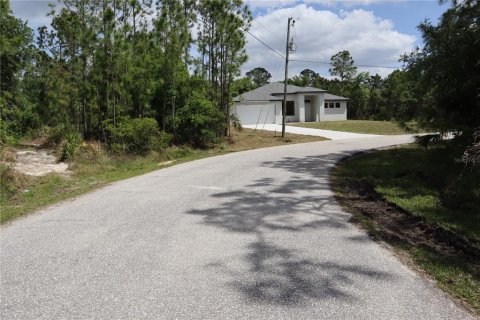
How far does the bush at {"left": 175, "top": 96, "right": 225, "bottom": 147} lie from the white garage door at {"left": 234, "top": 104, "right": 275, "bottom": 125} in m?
14.8

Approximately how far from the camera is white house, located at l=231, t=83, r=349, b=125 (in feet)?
121

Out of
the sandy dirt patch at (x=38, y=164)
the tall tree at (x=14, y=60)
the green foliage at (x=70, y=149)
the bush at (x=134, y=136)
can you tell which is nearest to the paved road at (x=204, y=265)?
the sandy dirt patch at (x=38, y=164)

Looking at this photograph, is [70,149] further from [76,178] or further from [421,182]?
[421,182]

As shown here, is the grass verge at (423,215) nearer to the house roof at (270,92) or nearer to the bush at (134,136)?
the bush at (134,136)

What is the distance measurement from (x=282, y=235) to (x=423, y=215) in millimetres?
2904

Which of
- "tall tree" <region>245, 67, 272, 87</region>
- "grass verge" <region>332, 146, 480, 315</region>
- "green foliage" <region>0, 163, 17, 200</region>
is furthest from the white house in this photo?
"tall tree" <region>245, 67, 272, 87</region>

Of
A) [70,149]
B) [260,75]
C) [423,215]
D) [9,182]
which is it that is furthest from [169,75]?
[260,75]

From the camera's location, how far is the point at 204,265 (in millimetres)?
4656

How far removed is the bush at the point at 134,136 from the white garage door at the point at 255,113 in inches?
753

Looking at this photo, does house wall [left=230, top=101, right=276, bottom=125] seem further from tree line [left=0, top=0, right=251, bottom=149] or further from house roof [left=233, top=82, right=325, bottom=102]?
tree line [left=0, top=0, right=251, bottom=149]

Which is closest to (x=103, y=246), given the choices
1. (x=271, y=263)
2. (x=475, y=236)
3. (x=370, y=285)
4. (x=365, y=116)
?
(x=271, y=263)

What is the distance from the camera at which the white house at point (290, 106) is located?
37.0m

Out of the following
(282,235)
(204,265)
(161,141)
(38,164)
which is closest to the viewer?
(204,265)

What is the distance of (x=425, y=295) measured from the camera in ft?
12.8
